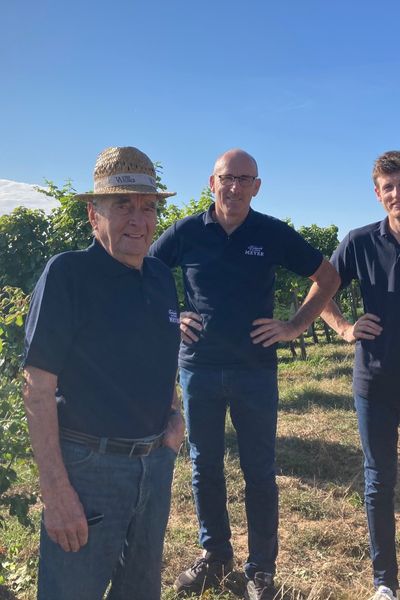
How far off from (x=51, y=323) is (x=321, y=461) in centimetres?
479

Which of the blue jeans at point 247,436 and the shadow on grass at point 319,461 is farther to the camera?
the shadow on grass at point 319,461

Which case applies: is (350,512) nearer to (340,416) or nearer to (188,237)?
(188,237)

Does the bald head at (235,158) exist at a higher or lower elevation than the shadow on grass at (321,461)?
higher

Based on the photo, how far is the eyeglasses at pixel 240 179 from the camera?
3.30 meters

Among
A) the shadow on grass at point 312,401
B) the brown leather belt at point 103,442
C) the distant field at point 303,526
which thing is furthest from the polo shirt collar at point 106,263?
the shadow on grass at point 312,401

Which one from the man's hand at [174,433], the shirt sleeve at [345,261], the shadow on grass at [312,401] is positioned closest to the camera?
the man's hand at [174,433]

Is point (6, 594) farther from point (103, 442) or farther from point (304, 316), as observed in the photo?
point (304, 316)

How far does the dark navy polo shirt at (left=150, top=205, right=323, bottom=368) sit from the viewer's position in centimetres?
326

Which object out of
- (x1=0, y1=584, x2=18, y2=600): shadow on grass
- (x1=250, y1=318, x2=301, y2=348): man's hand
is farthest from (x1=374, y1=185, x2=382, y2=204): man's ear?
(x1=0, y1=584, x2=18, y2=600): shadow on grass

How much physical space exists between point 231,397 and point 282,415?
5355mm

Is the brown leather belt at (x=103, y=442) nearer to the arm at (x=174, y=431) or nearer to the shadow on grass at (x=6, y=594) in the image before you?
the arm at (x=174, y=431)

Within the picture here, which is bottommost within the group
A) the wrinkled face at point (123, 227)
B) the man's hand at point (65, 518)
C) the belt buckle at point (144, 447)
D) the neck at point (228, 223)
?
the man's hand at point (65, 518)

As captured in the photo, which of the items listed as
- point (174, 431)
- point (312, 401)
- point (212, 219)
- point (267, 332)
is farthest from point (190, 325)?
point (312, 401)

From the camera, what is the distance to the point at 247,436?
3293 millimetres
